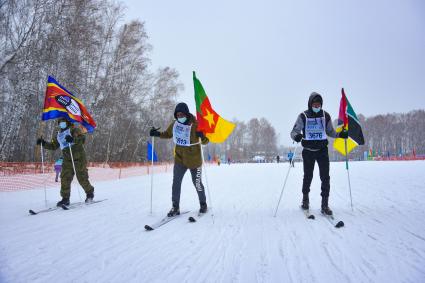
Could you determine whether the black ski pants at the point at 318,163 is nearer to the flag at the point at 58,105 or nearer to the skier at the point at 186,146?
the skier at the point at 186,146

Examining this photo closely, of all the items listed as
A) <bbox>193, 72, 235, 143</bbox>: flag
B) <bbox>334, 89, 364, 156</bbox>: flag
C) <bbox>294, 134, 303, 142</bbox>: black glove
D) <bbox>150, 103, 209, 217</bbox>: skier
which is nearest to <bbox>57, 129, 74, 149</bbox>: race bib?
<bbox>150, 103, 209, 217</bbox>: skier

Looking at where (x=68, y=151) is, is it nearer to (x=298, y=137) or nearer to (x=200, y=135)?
(x=200, y=135)

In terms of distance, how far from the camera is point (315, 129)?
4.82 meters

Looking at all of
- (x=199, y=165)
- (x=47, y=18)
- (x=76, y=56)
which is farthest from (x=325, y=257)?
(x=76, y=56)

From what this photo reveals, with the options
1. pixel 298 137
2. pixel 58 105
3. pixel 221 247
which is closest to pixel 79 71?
pixel 58 105

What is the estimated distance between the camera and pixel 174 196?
16.0 ft

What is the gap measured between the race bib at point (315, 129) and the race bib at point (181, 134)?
215 cm

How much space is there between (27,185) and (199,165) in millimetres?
9417

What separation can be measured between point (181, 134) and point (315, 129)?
7.92 feet

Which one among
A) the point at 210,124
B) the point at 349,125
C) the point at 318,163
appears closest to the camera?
the point at 318,163

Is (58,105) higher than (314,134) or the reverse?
higher

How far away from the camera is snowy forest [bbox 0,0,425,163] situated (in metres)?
13.4

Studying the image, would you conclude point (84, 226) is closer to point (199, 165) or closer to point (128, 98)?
point (199, 165)

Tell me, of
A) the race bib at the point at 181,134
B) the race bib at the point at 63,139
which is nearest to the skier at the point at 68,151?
the race bib at the point at 63,139
